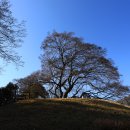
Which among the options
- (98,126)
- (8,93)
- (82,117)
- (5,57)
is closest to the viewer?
(98,126)

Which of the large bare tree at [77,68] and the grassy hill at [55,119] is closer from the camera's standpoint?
the grassy hill at [55,119]

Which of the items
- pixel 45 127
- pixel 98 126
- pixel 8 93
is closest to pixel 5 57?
pixel 8 93

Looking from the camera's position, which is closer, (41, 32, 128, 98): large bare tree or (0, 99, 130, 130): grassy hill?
(0, 99, 130, 130): grassy hill

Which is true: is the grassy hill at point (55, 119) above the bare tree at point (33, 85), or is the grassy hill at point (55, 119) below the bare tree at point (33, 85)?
below

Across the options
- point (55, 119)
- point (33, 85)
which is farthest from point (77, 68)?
point (55, 119)

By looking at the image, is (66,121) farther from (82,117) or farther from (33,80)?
(33,80)

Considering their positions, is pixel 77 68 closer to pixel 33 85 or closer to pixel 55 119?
pixel 33 85

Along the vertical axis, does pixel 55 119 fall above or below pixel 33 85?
below

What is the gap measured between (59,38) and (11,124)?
3126cm

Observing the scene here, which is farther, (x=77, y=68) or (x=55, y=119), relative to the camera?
(x=77, y=68)

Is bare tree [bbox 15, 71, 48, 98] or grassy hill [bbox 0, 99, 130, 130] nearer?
grassy hill [bbox 0, 99, 130, 130]

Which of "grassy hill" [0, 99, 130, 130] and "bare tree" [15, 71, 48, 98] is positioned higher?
"bare tree" [15, 71, 48, 98]

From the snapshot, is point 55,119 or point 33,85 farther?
point 33,85

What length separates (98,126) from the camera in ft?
47.5
